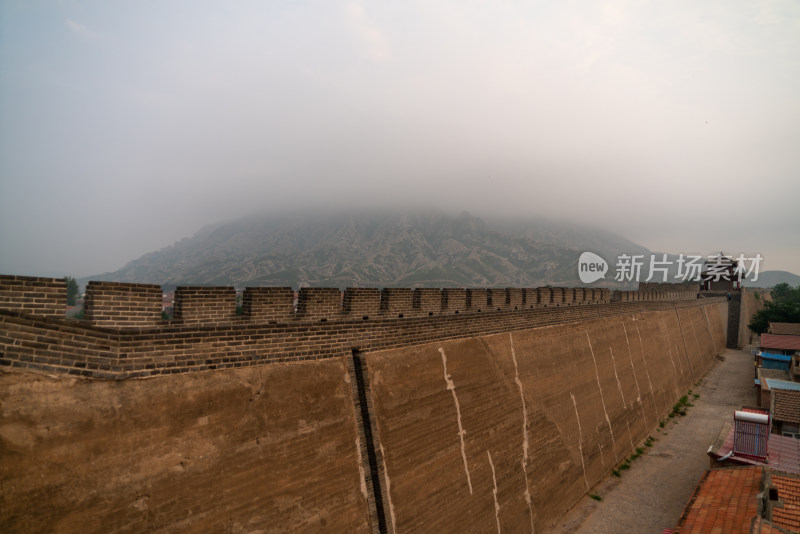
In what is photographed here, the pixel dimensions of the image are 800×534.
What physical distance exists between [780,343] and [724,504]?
2925 centimetres

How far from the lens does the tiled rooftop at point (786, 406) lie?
1441cm

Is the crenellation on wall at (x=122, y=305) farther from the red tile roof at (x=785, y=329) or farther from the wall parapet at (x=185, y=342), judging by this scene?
the red tile roof at (x=785, y=329)

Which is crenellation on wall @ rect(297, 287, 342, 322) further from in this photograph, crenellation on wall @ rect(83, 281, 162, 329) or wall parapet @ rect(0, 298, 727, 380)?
crenellation on wall @ rect(83, 281, 162, 329)

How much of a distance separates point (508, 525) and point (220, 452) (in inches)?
263

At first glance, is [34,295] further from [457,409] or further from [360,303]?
[457,409]

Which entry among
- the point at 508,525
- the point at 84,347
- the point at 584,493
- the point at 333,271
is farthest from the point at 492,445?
the point at 333,271

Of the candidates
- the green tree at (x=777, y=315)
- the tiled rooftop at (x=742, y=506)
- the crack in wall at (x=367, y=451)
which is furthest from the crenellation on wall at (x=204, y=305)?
the green tree at (x=777, y=315)

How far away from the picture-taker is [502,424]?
8.93 meters

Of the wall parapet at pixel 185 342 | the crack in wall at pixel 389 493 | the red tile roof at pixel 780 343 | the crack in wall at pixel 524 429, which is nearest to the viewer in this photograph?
the wall parapet at pixel 185 342

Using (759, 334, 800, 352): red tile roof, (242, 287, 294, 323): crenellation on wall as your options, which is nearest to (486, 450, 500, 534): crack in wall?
(242, 287, 294, 323): crenellation on wall

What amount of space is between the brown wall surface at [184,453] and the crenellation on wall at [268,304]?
759 mm

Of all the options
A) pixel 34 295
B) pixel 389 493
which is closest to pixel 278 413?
pixel 389 493

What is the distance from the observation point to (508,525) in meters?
8.48

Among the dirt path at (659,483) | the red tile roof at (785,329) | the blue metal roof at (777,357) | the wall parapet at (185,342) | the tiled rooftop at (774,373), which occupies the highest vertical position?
the wall parapet at (185,342)
